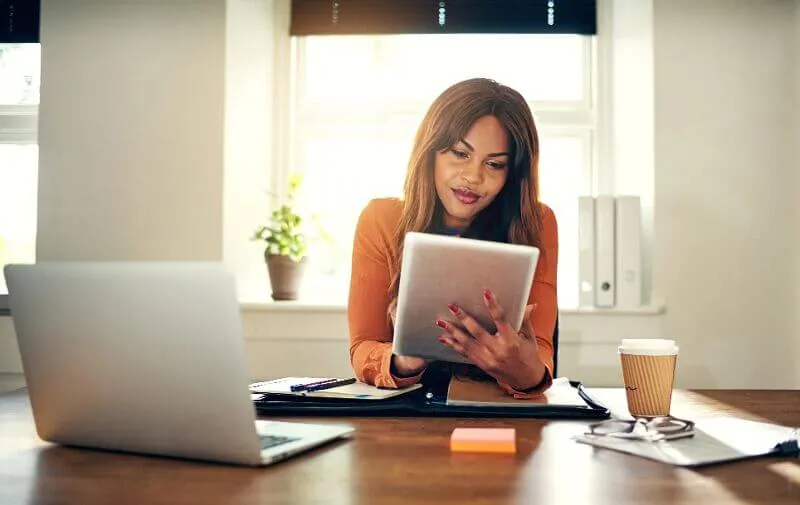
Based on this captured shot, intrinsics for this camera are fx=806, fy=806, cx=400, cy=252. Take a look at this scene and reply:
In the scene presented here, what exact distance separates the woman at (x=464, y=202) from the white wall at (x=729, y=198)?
96 centimetres

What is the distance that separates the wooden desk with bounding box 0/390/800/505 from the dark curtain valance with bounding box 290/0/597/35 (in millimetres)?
2228

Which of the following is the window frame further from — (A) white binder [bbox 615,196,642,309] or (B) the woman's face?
(A) white binder [bbox 615,196,642,309]

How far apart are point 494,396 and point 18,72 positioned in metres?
2.71

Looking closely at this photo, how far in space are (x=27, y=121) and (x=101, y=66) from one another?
2.08 ft

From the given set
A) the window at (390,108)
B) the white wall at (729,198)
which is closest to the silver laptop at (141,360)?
the white wall at (729,198)

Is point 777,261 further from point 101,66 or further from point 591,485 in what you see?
point 101,66

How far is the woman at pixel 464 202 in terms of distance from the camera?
5.79 feet

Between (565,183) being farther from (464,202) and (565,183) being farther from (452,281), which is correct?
(452,281)

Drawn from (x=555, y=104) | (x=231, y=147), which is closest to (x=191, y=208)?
(x=231, y=147)

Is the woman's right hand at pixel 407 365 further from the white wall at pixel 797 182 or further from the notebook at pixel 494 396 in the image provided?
the white wall at pixel 797 182

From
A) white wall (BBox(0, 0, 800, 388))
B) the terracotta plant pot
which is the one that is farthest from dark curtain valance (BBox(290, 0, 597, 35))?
the terracotta plant pot

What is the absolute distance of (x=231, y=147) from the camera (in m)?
2.77

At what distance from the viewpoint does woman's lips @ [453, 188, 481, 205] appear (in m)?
1.83

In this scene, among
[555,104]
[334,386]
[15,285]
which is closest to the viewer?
[15,285]
